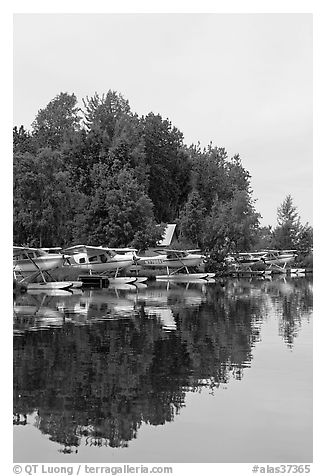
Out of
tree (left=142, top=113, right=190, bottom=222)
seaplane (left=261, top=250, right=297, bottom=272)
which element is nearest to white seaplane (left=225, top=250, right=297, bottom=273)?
seaplane (left=261, top=250, right=297, bottom=272)

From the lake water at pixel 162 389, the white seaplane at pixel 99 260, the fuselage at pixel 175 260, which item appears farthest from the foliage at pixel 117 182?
the lake water at pixel 162 389

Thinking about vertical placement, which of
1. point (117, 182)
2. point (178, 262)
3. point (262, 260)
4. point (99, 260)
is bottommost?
point (262, 260)

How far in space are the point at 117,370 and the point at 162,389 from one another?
4.86 ft

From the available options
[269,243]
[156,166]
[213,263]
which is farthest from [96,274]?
[269,243]

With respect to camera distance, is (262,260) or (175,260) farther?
(262,260)

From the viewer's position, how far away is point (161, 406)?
7906 millimetres

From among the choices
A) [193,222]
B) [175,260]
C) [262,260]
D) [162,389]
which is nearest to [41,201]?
[175,260]

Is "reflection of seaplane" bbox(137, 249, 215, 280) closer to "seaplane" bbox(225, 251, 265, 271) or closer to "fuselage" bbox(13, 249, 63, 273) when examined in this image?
"seaplane" bbox(225, 251, 265, 271)

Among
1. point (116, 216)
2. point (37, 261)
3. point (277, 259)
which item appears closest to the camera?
point (37, 261)

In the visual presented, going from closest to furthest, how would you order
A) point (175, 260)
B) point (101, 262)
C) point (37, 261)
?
point (37, 261) → point (101, 262) → point (175, 260)

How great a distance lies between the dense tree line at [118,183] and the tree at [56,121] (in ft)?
0.29

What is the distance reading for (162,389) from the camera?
28.8 feet

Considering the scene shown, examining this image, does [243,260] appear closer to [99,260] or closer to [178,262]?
[178,262]

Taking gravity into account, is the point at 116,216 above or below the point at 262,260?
above
